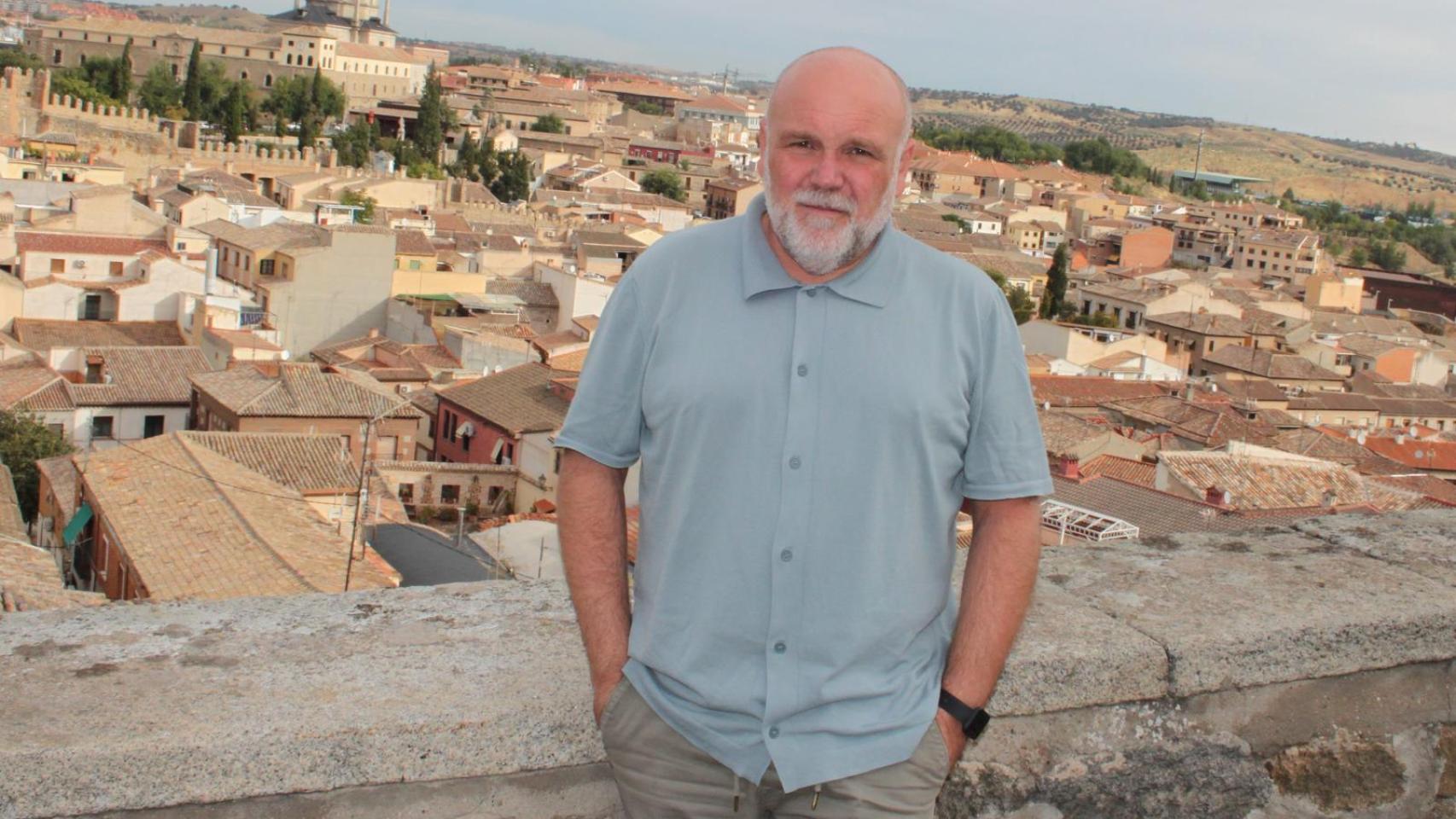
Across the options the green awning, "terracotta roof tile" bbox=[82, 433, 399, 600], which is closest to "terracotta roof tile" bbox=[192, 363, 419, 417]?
"terracotta roof tile" bbox=[82, 433, 399, 600]

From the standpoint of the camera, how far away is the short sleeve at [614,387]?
5.43 ft

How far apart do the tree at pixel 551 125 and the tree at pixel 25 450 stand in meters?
47.2

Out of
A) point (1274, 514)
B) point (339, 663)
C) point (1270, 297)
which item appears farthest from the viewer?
point (1270, 297)

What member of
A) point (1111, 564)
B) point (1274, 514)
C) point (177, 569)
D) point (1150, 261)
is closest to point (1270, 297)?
point (1150, 261)

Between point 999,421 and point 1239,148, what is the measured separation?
136447 mm

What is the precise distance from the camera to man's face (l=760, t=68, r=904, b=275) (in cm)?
162

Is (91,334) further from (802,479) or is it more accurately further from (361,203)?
(802,479)

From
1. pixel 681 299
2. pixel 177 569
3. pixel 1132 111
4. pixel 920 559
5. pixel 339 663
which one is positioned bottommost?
pixel 177 569

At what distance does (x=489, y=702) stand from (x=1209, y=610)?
1.02m

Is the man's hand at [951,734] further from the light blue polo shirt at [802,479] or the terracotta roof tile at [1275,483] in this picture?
the terracotta roof tile at [1275,483]

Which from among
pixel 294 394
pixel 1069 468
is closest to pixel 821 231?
pixel 1069 468

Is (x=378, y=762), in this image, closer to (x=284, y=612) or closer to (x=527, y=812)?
(x=527, y=812)

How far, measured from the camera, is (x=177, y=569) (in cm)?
961

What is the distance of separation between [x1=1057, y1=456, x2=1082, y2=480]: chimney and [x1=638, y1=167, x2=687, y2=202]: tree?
116 ft
